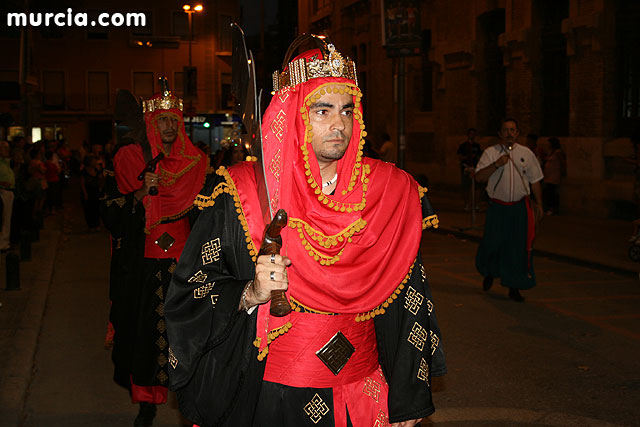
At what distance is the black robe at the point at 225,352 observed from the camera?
10.1 ft

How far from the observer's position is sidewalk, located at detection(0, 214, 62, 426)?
6.17m

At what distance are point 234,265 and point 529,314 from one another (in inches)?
254

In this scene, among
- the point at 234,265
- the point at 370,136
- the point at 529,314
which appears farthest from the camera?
the point at 370,136

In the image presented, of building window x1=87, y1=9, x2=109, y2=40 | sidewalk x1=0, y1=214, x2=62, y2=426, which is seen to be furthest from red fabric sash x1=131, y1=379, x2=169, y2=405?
building window x1=87, y1=9, x2=109, y2=40

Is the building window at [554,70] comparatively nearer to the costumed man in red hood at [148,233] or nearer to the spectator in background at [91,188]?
the spectator in background at [91,188]

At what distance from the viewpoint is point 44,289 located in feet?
35.6

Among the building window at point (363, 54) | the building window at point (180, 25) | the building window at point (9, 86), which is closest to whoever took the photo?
the building window at point (363, 54)

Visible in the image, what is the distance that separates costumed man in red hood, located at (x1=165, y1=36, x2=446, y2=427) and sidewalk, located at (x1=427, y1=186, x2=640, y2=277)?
7126 millimetres

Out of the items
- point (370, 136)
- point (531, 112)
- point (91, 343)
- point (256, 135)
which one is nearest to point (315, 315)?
point (256, 135)

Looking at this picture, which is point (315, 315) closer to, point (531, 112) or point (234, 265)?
point (234, 265)

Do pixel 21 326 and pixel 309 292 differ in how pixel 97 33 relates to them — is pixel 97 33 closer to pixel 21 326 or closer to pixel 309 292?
pixel 21 326

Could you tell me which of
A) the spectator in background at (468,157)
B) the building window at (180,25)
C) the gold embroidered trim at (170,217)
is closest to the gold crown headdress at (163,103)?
the gold embroidered trim at (170,217)

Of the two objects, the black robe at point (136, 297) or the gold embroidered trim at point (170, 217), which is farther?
the gold embroidered trim at point (170, 217)

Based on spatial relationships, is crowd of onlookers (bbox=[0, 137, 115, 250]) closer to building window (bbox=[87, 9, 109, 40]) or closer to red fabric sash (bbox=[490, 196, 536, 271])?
red fabric sash (bbox=[490, 196, 536, 271])
